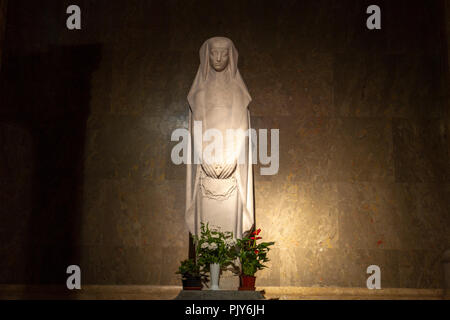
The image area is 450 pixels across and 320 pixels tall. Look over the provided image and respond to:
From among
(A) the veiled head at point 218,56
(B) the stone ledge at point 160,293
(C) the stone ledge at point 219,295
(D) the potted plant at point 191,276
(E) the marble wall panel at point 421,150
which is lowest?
(B) the stone ledge at point 160,293

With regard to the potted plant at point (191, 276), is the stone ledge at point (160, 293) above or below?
below

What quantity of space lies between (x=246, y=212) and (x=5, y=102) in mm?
4140

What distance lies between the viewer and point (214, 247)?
19.4 feet

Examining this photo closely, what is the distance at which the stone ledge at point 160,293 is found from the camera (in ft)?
23.7

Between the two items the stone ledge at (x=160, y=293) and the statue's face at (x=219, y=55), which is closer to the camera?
the statue's face at (x=219, y=55)

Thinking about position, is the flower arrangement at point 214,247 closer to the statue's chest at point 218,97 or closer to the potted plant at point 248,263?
the potted plant at point 248,263

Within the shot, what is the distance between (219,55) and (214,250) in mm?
2313

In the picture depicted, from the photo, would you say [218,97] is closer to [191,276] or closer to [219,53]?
[219,53]

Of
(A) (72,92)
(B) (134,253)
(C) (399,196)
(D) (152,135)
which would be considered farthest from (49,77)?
(C) (399,196)

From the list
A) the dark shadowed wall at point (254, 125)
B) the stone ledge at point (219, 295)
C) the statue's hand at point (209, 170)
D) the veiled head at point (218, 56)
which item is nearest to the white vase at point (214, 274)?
the stone ledge at point (219, 295)

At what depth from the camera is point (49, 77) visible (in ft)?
26.1

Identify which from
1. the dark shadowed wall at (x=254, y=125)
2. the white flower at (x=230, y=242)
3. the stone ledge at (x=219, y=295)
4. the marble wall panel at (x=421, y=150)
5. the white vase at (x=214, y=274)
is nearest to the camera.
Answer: the stone ledge at (x=219, y=295)

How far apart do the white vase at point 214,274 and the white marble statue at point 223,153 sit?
56 cm

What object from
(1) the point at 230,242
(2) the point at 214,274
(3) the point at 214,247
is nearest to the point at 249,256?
(1) the point at 230,242
